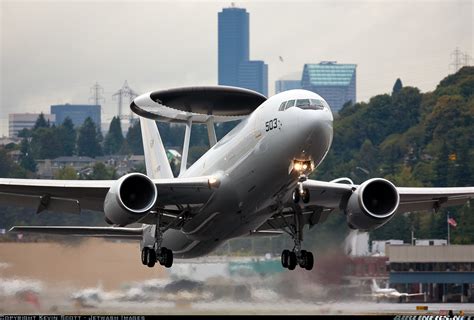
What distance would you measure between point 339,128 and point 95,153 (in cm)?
2067

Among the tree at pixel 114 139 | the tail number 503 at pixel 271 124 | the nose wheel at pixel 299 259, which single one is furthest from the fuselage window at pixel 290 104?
the tree at pixel 114 139

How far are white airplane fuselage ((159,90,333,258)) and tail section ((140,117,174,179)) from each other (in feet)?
21.3

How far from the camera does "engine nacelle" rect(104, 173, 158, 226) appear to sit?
43.4 m

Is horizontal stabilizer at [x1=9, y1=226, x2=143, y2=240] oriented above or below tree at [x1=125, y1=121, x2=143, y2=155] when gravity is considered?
below

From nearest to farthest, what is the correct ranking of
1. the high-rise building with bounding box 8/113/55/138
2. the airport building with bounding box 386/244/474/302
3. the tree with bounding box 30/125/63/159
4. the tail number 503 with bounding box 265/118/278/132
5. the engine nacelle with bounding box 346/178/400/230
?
the tail number 503 with bounding box 265/118/278/132
the engine nacelle with bounding box 346/178/400/230
the airport building with bounding box 386/244/474/302
the tree with bounding box 30/125/63/159
the high-rise building with bounding box 8/113/55/138

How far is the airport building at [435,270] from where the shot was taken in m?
60.8

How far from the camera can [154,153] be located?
178 feet

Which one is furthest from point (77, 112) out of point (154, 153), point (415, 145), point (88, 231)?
point (88, 231)

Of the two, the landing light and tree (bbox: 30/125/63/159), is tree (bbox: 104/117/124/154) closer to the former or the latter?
tree (bbox: 30/125/63/159)

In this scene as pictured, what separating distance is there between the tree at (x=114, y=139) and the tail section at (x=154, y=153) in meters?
67.0

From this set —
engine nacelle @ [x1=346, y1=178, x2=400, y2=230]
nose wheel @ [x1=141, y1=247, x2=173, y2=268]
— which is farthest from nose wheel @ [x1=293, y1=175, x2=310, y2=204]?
nose wheel @ [x1=141, y1=247, x2=173, y2=268]

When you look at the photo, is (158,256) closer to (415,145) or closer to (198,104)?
(198,104)

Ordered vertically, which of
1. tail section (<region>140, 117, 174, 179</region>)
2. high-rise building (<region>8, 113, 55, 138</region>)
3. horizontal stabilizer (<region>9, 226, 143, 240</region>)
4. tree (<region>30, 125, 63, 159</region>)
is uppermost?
high-rise building (<region>8, 113, 55, 138</region>)

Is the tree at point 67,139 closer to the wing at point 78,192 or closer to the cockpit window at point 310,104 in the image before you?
the wing at point 78,192
